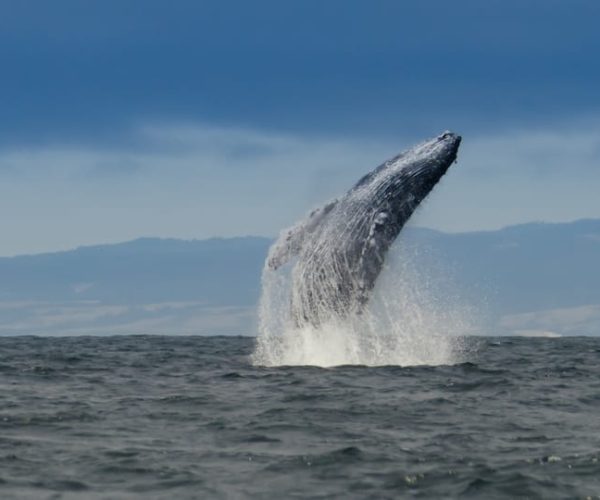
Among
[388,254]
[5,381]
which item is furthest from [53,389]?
[388,254]

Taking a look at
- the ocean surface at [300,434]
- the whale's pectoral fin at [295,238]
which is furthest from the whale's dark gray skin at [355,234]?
the ocean surface at [300,434]

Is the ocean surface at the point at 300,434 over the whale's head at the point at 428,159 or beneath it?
beneath

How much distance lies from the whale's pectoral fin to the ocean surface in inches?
89.9

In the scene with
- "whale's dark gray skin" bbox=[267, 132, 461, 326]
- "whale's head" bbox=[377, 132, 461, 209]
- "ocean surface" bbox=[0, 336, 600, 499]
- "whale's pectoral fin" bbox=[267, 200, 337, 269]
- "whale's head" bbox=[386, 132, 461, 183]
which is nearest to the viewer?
"ocean surface" bbox=[0, 336, 600, 499]

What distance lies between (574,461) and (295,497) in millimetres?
3287

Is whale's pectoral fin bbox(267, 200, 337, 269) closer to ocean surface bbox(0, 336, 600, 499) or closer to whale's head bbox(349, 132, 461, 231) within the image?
whale's head bbox(349, 132, 461, 231)

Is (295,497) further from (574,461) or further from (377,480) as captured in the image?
(574,461)

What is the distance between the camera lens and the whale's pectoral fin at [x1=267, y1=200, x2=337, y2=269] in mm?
17672

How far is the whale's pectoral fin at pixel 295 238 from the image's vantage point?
1767 cm

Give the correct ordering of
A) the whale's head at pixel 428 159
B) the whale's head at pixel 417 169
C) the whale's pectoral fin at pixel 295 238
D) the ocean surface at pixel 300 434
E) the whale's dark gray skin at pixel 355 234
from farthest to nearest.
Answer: the whale's pectoral fin at pixel 295 238, the whale's head at pixel 428 159, the whale's head at pixel 417 169, the whale's dark gray skin at pixel 355 234, the ocean surface at pixel 300 434

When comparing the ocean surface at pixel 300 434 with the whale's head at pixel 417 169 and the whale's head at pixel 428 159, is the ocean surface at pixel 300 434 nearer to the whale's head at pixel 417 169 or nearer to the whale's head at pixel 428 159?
the whale's head at pixel 417 169

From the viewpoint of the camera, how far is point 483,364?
21.2 metres

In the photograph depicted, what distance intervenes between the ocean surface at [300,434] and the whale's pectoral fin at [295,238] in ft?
7.49

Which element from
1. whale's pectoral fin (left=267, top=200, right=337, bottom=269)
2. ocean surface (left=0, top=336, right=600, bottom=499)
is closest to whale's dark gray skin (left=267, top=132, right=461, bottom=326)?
whale's pectoral fin (left=267, top=200, right=337, bottom=269)
